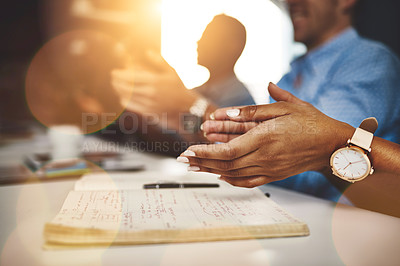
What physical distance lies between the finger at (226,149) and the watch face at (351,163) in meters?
0.16

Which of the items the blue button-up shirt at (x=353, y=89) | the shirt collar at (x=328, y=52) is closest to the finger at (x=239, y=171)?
the blue button-up shirt at (x=353, y=89)

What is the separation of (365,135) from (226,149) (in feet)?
0.83

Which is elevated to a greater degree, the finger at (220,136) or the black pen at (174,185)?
the finger at (220,136)

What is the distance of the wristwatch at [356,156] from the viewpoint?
49cm

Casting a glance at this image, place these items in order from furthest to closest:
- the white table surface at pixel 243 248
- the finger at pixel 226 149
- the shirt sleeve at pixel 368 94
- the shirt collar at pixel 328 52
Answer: the shirt collar at pixel 328 52
the shirt sleeve at pixel 368 94
the finger at pixel 226 149
the white table surface at pixel 243 248

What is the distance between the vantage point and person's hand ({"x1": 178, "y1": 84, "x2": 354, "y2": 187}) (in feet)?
1.55

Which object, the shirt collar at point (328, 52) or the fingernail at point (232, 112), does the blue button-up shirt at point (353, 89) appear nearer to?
the shirt collar at point (328, 52)

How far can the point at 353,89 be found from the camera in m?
0.85

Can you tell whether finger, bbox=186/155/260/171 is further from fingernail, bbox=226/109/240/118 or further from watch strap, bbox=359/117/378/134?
watch strap, bbox=359/117/378/134

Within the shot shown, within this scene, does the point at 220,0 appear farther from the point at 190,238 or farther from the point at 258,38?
the point at 190,238

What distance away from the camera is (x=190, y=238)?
1.13 feet

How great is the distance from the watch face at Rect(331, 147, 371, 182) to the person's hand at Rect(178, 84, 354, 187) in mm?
18

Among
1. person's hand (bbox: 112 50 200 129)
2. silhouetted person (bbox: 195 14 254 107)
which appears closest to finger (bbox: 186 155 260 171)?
person's hand (bbox: 112 50 200 129)

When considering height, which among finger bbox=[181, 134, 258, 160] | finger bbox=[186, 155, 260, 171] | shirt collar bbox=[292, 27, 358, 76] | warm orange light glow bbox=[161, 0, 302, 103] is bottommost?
finger bbox=[186, 155, 260, 171]
